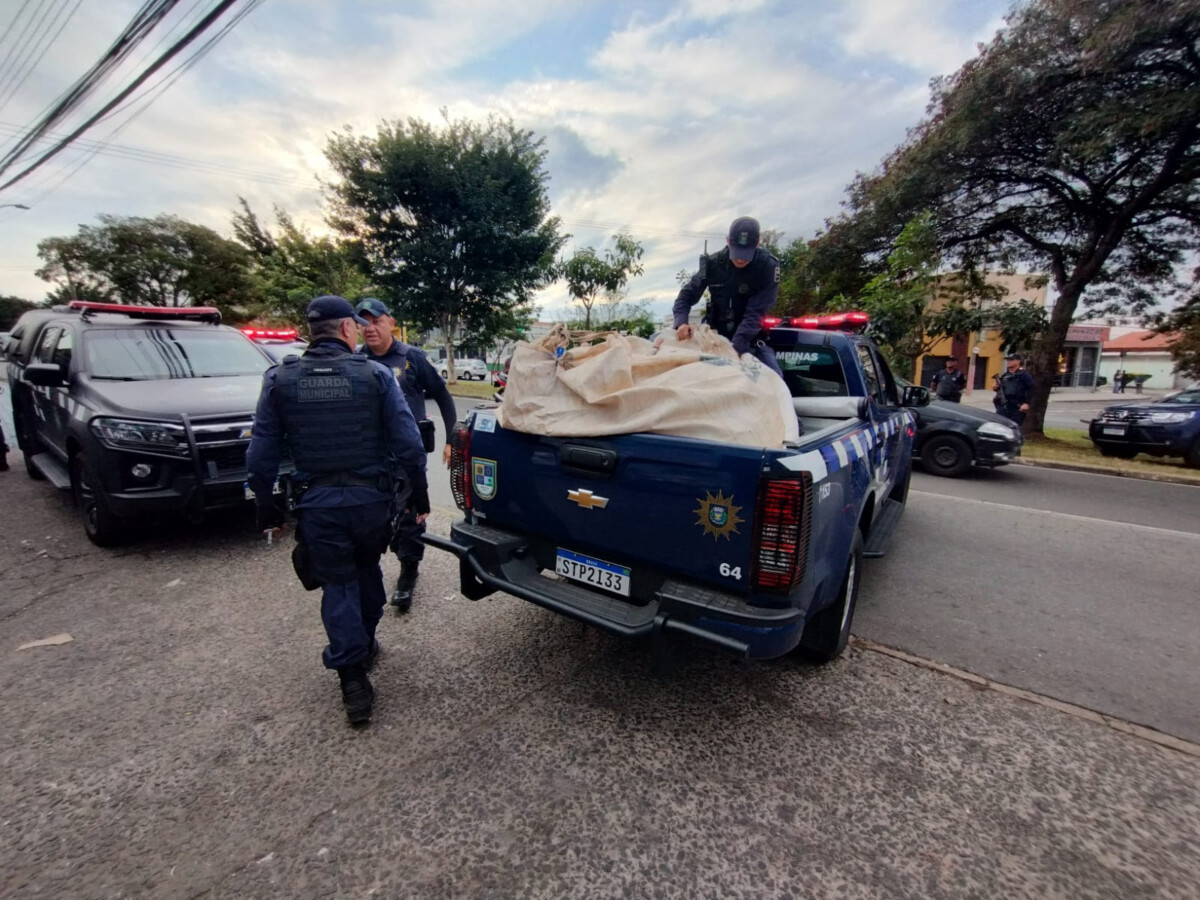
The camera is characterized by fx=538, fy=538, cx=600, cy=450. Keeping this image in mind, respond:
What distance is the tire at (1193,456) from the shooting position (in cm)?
900

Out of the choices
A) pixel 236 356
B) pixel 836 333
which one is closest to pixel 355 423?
pixel 836 333

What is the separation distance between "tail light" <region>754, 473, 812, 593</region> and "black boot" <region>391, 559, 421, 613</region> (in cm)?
226

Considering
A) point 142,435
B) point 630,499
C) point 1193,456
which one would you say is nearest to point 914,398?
point 630,499

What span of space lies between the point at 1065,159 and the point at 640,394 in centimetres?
1306

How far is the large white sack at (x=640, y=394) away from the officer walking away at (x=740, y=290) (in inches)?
37.3

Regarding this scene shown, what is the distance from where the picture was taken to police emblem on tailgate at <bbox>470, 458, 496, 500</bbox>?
109 inches

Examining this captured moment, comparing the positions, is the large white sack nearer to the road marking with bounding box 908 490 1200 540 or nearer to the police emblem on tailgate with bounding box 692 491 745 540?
the police emblem on tailgate with bounding box 692 491 745 540

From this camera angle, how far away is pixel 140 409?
12.6 feet

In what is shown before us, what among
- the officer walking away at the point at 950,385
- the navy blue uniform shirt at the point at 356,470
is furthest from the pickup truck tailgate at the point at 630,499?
the officer walking away at the point at 950,385

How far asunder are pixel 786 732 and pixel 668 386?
1.57 metres

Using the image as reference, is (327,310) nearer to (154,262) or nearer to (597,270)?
(597,270)

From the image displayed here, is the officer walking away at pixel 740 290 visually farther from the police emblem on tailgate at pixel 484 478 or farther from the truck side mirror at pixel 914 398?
the police emblem on tailgate at pixel 484 478

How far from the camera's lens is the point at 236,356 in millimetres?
5074

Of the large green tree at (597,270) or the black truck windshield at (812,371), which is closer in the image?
the black truck windshield at (812,371)
